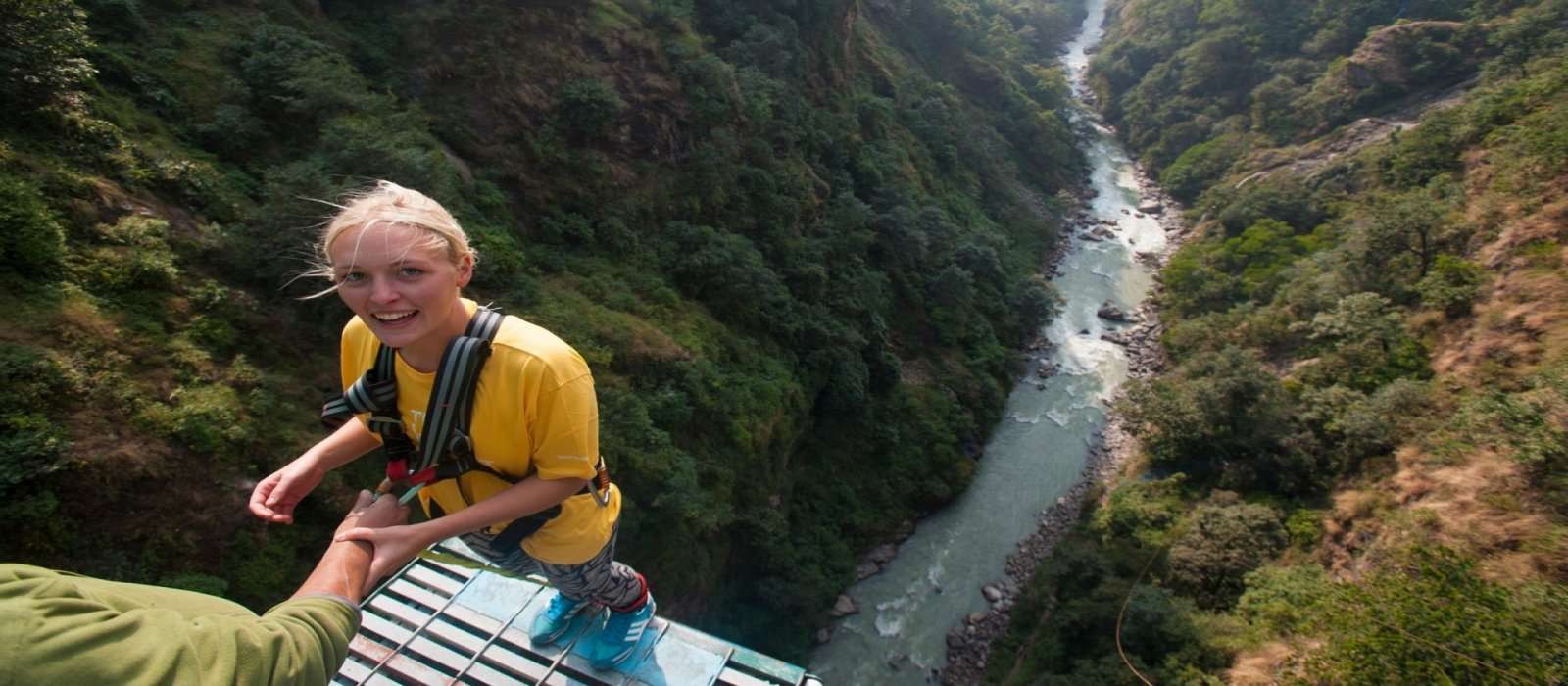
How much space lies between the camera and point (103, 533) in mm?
5793

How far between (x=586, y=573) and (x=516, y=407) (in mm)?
1572

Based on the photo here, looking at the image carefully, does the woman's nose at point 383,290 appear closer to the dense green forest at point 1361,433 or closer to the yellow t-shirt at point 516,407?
the yellow t-shirt at point 516,407

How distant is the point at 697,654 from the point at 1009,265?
24183 mm

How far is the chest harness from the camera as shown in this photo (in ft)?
7.29

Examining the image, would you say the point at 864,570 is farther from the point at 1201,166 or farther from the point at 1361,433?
the point at 1201,166

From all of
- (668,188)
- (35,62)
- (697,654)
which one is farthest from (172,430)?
(668,188)

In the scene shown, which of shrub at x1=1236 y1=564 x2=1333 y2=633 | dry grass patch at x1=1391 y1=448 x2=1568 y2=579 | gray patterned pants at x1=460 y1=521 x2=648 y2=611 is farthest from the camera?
shrub at x1=1236 y1=564 x2=1333 y2=633

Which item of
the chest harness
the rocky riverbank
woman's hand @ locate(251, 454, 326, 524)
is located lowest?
the rocky riverbank

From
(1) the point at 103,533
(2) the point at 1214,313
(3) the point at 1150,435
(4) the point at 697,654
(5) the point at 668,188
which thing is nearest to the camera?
(4) the point at 697,654

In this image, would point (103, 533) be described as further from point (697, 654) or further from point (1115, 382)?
point (1115, 382)

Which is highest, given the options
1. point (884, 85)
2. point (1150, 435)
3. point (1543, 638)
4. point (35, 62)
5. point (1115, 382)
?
point (35, 62)

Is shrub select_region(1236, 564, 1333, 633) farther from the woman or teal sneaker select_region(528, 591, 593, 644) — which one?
the woman

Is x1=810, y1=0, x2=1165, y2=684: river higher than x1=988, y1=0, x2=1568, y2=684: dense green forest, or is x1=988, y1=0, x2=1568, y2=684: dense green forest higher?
A: x1=988, y1=0, x2=1568, y2=684: dense green forest

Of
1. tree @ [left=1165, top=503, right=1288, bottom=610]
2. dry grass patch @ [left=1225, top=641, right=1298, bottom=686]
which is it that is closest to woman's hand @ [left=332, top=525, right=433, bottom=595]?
dry grass patch @ [left=1225, top=641, right=1298, bottom=686]
